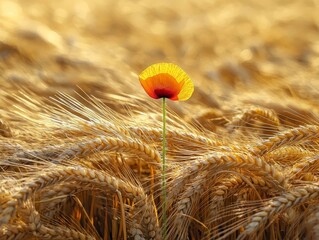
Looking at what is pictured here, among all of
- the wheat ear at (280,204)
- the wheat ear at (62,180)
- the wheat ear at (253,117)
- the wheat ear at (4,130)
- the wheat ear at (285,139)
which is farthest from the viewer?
the wheat ear at (253,117)

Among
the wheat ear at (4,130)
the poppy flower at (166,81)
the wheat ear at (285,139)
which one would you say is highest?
the poppy flower at (166,81)

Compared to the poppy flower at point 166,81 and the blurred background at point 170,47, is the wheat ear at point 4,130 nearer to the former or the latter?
the blurred background at point 170,47

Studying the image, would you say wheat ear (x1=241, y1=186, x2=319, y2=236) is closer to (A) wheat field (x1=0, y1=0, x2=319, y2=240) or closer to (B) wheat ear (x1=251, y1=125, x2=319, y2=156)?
(A) wheat field (x1=0, y1=0, x2=319, y2=240)

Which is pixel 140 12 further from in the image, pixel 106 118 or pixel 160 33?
pixel 106 118

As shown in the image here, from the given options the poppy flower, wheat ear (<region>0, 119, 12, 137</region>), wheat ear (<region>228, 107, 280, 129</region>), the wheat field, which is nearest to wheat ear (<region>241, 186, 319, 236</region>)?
the wheat field

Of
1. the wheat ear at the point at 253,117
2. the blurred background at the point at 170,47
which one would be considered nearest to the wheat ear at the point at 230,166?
the wheat ear at the point at 253,117

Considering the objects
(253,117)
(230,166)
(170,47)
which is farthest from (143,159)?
(170,47)

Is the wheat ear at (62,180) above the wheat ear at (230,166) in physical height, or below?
below

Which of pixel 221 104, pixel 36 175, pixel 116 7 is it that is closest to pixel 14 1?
pixel 116 7
